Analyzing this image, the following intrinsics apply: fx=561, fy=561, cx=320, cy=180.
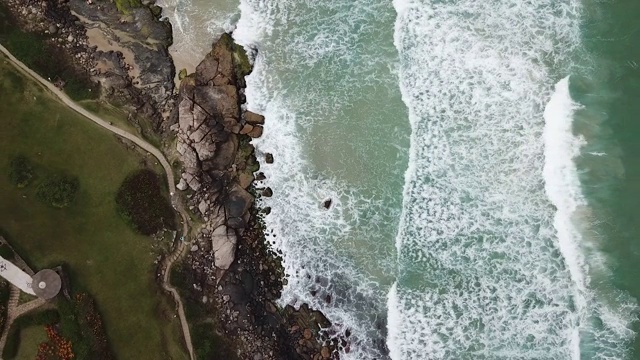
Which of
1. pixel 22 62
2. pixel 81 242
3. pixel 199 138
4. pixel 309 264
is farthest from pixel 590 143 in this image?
pixel 22 62

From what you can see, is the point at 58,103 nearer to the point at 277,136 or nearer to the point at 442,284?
the point at 277,136

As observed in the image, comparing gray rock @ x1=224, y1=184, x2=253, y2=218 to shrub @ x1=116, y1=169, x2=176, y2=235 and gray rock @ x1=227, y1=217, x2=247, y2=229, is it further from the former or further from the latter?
shrub @ x1=116, y1=169, x2=176, y2=235

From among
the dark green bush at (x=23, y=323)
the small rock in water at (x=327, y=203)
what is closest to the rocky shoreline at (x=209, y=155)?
the small rock in water at (x=327, y=203)

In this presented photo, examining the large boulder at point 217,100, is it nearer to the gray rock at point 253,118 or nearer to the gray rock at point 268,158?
the gray rock at point 253,118

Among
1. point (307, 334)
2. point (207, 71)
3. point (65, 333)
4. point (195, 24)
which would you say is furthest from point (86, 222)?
point (307, 334)

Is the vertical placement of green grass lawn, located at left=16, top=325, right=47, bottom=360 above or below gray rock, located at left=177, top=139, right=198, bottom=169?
below

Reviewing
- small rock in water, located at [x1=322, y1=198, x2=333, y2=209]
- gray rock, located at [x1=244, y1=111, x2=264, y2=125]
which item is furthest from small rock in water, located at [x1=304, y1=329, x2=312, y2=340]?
gray rock, located at [x1=244, y1=111, x2=264, y2=125]
